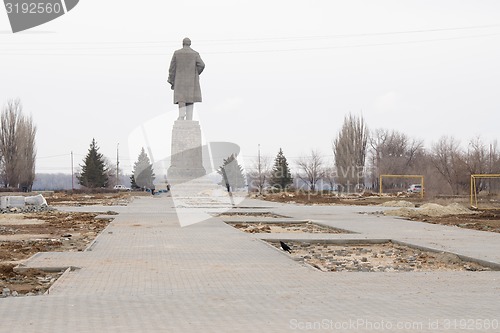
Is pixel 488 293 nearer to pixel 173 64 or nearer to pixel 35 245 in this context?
pixel 35 245

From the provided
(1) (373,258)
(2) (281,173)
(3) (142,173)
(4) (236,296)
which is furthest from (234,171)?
(4) (236,296)

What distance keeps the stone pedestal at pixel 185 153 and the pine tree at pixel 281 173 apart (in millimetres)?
32344

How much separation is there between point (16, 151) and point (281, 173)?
30.9m

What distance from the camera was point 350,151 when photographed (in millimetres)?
74750

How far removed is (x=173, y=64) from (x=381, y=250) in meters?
35.5

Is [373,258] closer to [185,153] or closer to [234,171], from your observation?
[185,153]

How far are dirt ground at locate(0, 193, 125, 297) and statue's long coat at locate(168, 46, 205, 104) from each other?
66.4 feet

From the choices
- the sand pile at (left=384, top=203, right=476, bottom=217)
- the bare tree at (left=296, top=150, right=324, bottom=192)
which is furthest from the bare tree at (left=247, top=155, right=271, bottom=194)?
the sand pile at (left=384, top=203, right=476, bottom=217)

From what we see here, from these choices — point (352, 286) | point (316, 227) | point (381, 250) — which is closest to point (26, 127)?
point (316, 227)

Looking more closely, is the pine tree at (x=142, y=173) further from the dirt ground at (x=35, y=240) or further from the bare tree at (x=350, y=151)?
the dirt ground at (x=35, y=240)

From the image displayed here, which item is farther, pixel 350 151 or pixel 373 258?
pixel 350 151

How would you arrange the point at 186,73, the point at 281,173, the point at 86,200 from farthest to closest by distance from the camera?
the point at 281,173 → the point at 186,73 → the point at 86,200

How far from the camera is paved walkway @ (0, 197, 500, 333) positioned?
6.25m
